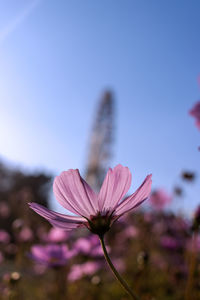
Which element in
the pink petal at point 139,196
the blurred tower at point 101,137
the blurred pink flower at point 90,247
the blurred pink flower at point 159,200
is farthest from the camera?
the blurred tower at point 101,137

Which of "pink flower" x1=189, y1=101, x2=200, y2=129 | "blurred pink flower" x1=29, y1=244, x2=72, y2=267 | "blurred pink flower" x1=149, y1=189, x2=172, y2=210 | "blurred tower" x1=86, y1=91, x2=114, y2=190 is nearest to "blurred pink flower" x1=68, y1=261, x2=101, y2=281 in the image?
"blurred pink flower" x1=29, y1=244, x2=72, y2=267

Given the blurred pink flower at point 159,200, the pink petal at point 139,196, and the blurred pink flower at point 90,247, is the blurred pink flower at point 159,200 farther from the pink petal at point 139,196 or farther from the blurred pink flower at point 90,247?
the pink petal at point 139,196

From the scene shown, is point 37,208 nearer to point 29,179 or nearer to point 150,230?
point 150,230

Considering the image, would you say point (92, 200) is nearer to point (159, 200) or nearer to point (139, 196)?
point (139, 196)

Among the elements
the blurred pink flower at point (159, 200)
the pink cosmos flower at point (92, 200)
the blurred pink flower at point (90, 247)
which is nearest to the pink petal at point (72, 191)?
the pink cosmos flower at point (92, 200)

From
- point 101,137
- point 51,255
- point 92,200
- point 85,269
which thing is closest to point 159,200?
point 85,269
